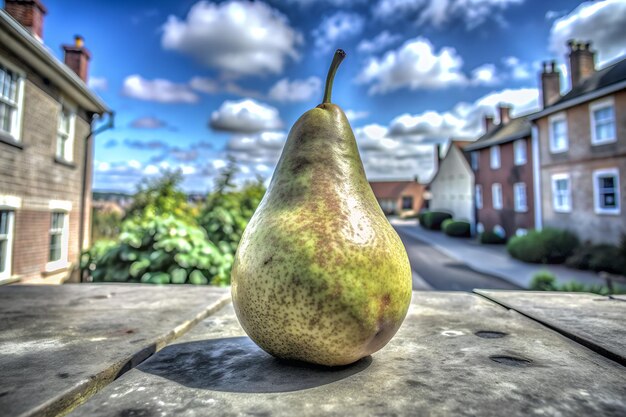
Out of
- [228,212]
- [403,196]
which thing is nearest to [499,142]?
[228,212]

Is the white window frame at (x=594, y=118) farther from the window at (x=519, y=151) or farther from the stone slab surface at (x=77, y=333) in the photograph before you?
the stone slab surface at (x=77, y=333)

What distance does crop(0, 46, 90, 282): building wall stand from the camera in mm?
8180

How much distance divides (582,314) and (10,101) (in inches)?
406

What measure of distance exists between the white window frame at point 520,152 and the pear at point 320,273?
24.0 m

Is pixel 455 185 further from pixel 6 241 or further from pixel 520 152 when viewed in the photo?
pixel 6 241

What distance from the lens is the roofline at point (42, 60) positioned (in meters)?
7.12

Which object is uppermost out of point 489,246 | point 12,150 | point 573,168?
point 573,168

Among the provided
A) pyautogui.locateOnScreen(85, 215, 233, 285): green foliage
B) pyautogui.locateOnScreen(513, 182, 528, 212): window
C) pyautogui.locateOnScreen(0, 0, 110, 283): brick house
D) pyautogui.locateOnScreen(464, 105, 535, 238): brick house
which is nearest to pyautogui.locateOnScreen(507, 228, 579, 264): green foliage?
pyautogui.locateOnScreen(464, 105, 535, 238): brick house

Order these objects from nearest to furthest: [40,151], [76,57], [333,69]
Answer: [333,69] < [40,151] < [76,57]

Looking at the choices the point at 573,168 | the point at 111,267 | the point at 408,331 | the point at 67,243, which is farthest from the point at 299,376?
the point at 573,168

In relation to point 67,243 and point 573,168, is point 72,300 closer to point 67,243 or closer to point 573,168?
point 67,243

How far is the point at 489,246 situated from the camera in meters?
22.8

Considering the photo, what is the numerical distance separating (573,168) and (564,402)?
2000cm

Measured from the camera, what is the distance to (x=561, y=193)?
A: 18594mm
